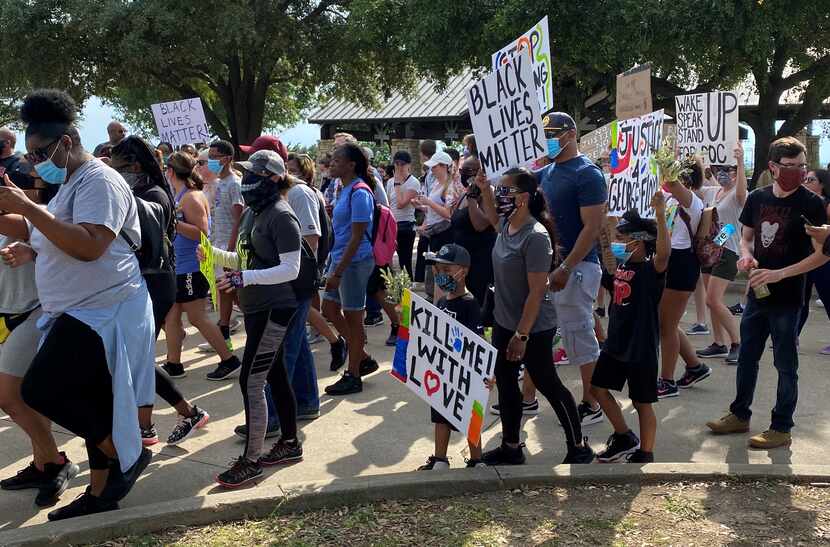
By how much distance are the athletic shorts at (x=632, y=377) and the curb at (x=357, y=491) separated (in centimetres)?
38

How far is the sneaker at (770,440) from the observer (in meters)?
5.22

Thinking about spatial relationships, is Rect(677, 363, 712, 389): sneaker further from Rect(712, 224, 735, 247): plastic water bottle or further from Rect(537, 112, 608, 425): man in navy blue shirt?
Rect(537, 112, 608, 425): man in navy blue shirt

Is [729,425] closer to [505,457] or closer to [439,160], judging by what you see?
[505,457]

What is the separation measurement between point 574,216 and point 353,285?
6.66ft

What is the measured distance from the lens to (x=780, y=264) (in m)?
5.15

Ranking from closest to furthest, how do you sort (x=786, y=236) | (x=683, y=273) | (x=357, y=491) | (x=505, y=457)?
(x=357, y=491), (x=505, y=457), (x=786, y=236), (x=683, y=273)

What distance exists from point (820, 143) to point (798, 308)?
2665cm

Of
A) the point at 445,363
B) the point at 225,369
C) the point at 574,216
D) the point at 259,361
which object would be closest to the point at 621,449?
the point at 445,363

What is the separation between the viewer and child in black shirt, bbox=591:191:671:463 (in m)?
4.71

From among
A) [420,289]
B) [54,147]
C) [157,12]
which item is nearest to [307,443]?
[54,147]

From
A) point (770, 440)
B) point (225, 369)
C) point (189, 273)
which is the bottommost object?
point (770, 440)

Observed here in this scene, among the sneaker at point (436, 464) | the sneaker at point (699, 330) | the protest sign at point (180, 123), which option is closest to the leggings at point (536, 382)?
the sneaker at point (436, 464)

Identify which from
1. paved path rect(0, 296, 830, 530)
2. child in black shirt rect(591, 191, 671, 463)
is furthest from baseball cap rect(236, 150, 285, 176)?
child in black shirt rect(591, 191, 671, 463)

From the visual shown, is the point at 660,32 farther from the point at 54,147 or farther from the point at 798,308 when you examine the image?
the point at 54,147
